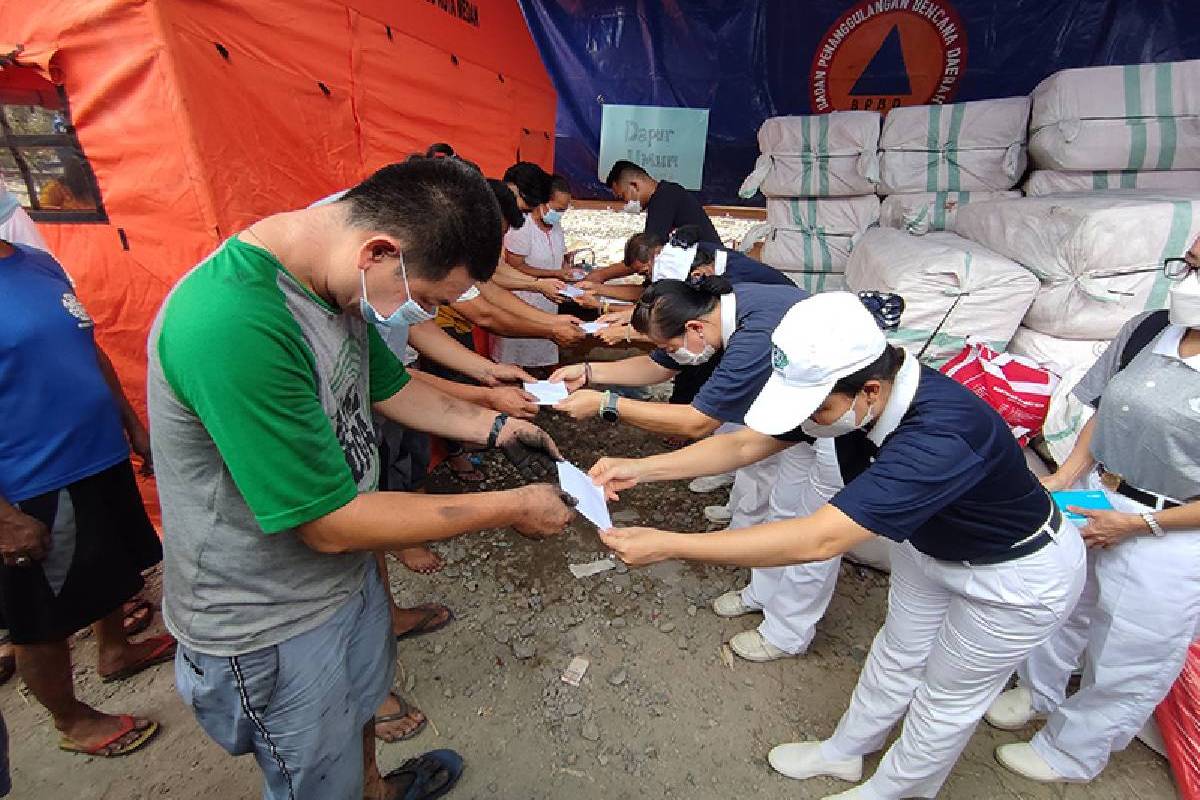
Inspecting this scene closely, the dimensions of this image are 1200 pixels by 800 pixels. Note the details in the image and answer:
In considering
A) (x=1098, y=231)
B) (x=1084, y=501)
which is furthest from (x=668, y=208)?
(x=1084, y=501)

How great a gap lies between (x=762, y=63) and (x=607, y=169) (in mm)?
2042

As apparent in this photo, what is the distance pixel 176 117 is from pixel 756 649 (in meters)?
3.24

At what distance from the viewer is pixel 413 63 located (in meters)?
3.87

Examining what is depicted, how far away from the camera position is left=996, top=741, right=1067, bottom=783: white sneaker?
6.64 feet

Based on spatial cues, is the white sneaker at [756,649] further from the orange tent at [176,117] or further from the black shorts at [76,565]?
the orange tent at [176,117]

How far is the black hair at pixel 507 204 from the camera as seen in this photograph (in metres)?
3.39

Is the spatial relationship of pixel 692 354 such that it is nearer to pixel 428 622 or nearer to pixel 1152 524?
pixel 1152 524

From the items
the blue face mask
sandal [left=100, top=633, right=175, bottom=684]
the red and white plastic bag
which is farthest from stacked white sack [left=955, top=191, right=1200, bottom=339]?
sandal [left=100, top=633, right=175, bottom=684]

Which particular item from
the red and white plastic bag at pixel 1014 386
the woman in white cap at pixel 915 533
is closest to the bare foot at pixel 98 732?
the woman in white cap at pixel 915 533

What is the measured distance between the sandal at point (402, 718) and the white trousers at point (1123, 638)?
7.43 ft

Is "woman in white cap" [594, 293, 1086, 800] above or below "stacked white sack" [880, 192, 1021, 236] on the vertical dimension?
below

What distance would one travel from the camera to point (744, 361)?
6.84ft

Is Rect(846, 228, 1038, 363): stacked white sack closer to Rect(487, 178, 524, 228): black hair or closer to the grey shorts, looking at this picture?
Rect(487, 178, 524, 228): black hair

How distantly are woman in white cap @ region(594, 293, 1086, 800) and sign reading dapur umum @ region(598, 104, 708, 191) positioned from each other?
204 inches
